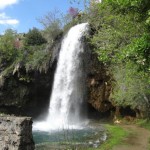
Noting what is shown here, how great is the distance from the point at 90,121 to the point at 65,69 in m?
6.05

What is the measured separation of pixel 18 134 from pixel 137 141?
1258 cm

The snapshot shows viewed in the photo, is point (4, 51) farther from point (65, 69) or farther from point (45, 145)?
point (45, 145)

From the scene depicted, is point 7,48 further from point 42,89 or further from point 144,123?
point 144,123

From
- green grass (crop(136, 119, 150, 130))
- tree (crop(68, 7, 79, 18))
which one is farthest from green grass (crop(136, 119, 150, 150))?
tree (crop(68, 7, 79, 18))

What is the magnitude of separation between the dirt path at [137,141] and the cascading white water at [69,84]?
30.4ft

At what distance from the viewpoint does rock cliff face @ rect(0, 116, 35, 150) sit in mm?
11570

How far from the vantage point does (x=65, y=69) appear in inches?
1464

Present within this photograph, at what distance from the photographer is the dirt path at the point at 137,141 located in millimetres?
20505

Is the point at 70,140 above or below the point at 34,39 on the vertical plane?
below

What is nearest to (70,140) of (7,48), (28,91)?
(28,91)

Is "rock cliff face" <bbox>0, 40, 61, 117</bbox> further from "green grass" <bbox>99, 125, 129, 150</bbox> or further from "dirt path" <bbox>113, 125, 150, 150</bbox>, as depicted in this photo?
"dirt path" <bbox>113, 125, 150, 150</bbox>

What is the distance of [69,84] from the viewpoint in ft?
121

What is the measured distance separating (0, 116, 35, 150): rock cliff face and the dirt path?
9.43m

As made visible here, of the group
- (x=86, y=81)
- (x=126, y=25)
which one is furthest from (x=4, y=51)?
(x=126, y=25)
